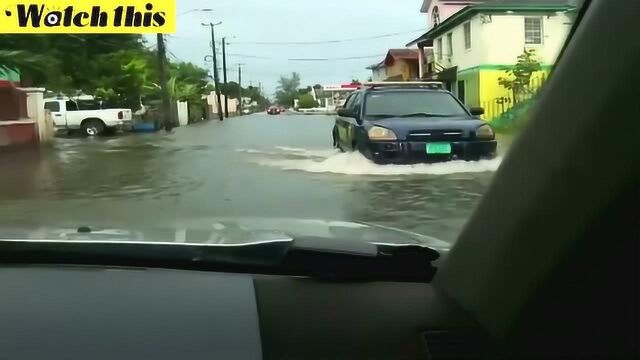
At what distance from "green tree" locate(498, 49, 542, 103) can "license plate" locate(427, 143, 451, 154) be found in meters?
5.08

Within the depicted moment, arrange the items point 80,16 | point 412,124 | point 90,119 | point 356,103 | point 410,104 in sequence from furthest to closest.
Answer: point 90,119
point 356,103
point 410,104
point 412,124
point 80,16

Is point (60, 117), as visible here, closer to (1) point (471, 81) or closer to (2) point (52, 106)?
(2) point (52, 106)

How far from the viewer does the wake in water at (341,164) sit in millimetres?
10141

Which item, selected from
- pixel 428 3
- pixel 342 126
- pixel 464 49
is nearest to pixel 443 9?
pixel 428 3

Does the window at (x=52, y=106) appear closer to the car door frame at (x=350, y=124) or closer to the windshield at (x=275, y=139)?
the windshield at (x=275, y=139)

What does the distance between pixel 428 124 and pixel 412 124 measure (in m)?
0.20

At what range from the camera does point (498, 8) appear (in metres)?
4.09

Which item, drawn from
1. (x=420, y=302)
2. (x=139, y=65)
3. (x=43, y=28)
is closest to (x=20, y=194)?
(x=139, y=65)

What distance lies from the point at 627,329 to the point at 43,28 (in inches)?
116

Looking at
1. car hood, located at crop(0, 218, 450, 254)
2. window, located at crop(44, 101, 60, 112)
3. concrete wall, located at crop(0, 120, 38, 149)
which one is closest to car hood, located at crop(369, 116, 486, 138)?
car hood, located at crop(0, 218, 450, 254)

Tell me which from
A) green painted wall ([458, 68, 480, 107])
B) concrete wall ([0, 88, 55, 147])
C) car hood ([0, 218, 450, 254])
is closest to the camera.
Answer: car hood ([0, 218, 450, 254])

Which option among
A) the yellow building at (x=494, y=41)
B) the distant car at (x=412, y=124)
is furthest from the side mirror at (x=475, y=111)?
the yellow building at (x=494, y=41)

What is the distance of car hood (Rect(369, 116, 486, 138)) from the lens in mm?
10297

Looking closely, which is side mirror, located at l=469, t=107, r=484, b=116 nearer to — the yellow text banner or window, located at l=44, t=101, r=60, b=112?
the yellow text banner
